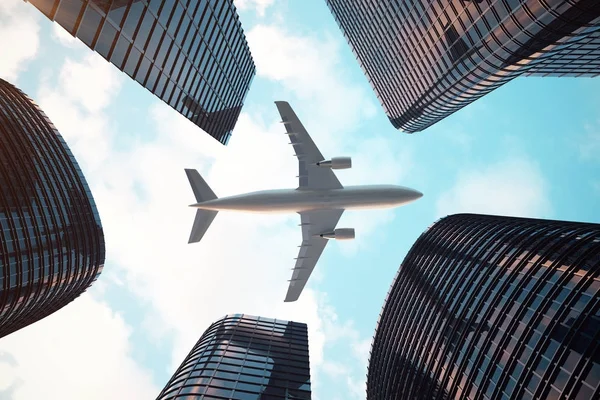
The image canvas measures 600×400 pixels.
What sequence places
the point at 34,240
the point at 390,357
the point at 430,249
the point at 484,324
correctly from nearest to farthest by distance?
the point at 484,324
the point at 34,240
the point at 390,357
the point at 430,249

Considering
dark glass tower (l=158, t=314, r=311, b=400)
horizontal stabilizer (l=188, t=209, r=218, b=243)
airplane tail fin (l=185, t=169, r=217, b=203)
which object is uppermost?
airplane tail fin (l=185, t=169, r=217, b=203)

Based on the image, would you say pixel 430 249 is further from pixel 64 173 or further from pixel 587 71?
pixel 64 173

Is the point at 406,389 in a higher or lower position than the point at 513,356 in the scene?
lower

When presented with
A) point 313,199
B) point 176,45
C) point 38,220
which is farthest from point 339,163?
point 38,220

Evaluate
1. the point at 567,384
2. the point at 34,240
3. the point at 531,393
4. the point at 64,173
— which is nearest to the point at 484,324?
the point at 531,393

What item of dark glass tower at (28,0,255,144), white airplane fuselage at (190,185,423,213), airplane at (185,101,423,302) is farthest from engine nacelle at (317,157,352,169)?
dark glass tower at (28,0,255,144)

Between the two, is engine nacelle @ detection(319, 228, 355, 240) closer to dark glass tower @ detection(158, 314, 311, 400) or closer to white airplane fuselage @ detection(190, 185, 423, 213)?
white airplane fuselage @ detection(190, 185, 423, 213)

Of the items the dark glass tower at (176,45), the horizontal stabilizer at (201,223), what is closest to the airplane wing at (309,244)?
the horizontal stabilizer at (201,223)
